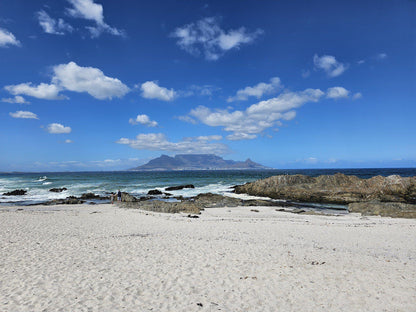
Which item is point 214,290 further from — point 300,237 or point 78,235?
point 78,235

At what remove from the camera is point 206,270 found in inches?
368

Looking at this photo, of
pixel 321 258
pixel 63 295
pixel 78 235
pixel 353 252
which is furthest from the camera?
pixel 78 235

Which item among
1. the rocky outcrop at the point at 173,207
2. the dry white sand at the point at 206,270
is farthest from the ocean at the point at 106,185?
the dry white sand at the point at 206,270

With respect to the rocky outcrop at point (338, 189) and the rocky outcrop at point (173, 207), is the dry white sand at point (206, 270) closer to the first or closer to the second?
the rocky outcrop at point (173, 207)

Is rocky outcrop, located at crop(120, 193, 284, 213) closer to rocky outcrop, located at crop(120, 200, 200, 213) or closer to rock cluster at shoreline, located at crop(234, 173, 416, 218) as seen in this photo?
rocky outcrop, located at crop(120, 200, 200, 213)

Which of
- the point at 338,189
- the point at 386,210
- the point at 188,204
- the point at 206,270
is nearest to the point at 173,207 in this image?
the point at 188,204

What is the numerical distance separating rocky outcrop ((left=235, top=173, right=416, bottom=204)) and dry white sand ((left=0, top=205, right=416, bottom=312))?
61.1 ft

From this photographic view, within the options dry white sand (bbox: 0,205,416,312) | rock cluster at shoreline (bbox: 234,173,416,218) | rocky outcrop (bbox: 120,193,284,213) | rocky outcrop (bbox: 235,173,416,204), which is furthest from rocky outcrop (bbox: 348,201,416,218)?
rocky outcrop (bbox: 120,193,284,213)

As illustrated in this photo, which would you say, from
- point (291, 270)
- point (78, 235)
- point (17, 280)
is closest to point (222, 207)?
point (78, 235)

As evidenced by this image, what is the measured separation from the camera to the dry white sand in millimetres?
7047

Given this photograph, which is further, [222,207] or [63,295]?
[222,207]

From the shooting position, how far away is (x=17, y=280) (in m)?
8.16

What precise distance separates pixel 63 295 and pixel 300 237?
12.6 metres

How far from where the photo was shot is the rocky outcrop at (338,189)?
110 feet
